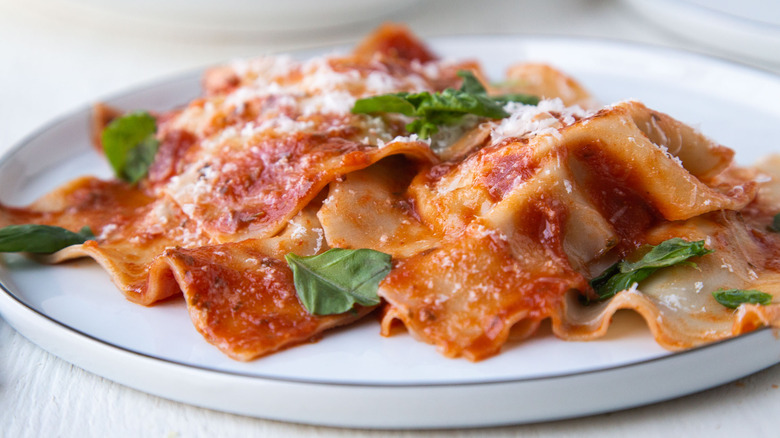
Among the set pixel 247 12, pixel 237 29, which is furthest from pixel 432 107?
pixel 237 29

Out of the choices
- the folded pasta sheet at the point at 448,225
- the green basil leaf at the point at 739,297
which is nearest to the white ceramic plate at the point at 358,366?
the folded pasta sheet at the point at 448,225

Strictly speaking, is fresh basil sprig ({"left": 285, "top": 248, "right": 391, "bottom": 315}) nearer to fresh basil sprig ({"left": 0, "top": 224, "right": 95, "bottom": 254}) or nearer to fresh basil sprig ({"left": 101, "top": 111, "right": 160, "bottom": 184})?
fresh basil sprig ({"left": 0, "top": 224, "right": 95, "bottom": 254})

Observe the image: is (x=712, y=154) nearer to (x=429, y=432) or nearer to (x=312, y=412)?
(x=429, y=432)

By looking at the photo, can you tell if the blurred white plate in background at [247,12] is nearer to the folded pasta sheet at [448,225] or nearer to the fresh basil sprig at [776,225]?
→ the folded pasta sheet at [448,225]

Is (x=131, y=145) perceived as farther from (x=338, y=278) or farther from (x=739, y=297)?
(x=739, y=297)

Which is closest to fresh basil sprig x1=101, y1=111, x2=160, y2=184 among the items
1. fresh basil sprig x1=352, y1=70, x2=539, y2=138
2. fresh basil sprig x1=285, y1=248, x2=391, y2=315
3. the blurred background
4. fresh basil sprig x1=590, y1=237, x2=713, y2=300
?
fresh basil sprig x1=352, y1=70, x2=539, y2=138

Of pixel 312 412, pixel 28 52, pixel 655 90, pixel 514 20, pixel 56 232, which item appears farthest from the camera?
pixel 514 20

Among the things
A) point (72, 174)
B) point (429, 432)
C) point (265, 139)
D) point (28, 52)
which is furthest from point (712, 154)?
point (28, 52)
